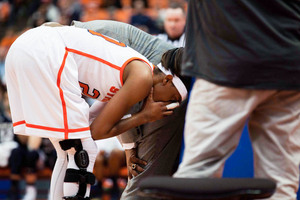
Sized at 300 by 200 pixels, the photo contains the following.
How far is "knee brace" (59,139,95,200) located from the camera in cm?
289

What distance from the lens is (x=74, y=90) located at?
2.87m

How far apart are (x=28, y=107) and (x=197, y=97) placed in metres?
1.28

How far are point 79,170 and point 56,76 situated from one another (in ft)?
1.95

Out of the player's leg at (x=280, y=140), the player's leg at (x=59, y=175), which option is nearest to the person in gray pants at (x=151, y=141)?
the player's leg at (x=59, y=175)

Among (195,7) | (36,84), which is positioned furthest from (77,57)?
(195,7)

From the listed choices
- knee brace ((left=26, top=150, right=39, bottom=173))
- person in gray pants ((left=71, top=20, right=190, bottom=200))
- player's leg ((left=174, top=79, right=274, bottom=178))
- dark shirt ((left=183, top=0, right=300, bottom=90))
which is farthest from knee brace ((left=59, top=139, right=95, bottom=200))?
knee brace ((left=26, top=150, right=39, bottom=173))

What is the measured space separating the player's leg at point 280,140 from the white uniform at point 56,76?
1.20m

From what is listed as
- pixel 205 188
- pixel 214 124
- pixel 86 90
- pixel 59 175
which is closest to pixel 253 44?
pixel 214 124

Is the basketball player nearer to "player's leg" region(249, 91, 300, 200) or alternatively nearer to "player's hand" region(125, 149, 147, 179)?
"player's hand" region(125, 149, 147, 179)

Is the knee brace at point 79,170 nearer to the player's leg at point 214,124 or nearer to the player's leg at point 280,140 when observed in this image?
the player's leg at point 214,124

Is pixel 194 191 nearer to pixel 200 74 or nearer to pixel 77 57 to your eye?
pixel 200 74

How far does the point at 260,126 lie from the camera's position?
2.01m

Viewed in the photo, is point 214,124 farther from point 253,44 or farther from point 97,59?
point 97,59

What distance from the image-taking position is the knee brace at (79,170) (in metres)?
2.89
